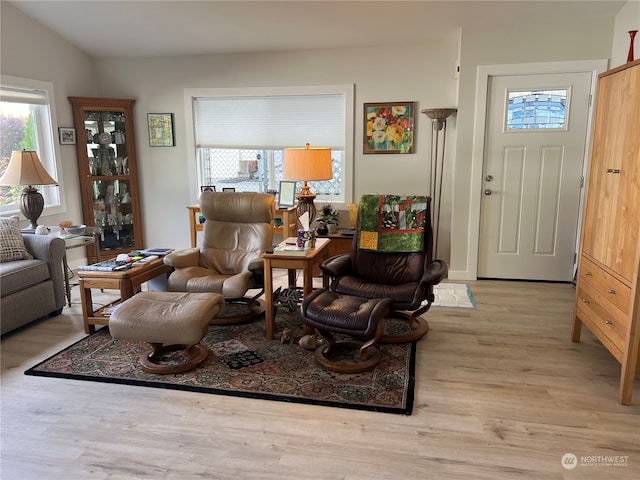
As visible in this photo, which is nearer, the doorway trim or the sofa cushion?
the sofa cushion

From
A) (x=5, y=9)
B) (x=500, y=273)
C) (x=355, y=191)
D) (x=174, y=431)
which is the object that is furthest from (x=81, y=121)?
(x=500, y=273)

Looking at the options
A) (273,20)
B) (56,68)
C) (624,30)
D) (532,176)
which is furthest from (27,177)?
(624,30)

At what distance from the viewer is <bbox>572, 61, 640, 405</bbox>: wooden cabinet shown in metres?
2.38

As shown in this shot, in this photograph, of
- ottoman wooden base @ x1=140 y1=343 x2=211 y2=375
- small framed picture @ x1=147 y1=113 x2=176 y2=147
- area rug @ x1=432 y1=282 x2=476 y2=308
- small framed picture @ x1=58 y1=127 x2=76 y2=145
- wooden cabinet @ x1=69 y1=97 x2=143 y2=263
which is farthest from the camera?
small framed picture @ x1=147 y1=113 x2=176 y2=147

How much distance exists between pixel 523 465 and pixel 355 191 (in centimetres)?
346

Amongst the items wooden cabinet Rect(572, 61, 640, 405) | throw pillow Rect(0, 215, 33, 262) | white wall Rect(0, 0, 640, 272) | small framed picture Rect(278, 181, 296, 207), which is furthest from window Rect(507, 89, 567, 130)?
throw pillow Rect(0, 215, 33, 262)

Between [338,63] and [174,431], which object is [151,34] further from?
[174,431]

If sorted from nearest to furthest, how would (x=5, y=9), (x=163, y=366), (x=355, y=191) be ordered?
1. (x=163, y=366)
2. (x=5, y=9)
3. (x=355, y=191)

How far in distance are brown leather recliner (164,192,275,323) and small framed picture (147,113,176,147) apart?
5.84 feet

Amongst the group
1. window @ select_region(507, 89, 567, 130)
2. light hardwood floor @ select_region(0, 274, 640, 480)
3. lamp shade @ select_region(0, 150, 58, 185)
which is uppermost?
window @ select_region(507, 89, 567, 130)

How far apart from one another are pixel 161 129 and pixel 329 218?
2270 mm

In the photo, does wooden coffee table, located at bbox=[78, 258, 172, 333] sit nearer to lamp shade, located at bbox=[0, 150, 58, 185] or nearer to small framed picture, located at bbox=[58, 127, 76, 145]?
lamp shade, located at bbox=[0, 150, 58, 185]

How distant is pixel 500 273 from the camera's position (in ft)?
15.2

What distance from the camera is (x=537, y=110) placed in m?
4.31
